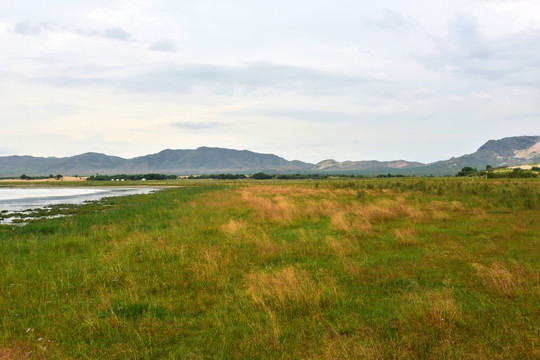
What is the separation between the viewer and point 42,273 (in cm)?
933

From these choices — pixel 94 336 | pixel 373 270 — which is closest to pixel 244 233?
pixel 373 270

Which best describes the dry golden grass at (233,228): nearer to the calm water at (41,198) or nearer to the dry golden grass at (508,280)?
the dry golden grass at (508,280)

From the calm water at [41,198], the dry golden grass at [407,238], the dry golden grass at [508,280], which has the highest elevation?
the dry golden grass at [508,280]

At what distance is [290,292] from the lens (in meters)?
7.02

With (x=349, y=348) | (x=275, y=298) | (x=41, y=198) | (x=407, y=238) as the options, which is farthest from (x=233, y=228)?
(x=41, y=198)

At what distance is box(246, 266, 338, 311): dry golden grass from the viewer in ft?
22.2

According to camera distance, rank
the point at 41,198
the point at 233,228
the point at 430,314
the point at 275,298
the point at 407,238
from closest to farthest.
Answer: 1. the point at 430,314
2. the point at 275,298
3. the point at 407,238
4. the point at 233,228
5. the point at 41,198

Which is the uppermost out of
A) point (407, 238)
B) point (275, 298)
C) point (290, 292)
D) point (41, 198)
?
point (290, 292)

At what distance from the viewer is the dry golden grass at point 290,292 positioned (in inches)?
266

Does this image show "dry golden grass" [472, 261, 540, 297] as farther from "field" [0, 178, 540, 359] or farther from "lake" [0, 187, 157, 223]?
"lake" [0, 187, 157, 223]

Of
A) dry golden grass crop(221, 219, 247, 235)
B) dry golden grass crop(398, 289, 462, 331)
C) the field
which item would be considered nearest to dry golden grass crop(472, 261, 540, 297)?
the field

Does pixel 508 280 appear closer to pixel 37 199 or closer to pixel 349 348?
pixel 349 348

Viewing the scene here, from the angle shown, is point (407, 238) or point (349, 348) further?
point (407, 238)

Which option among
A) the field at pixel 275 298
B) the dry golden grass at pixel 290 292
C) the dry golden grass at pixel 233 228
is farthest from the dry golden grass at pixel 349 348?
the dry golden grass at pixel 233 228
